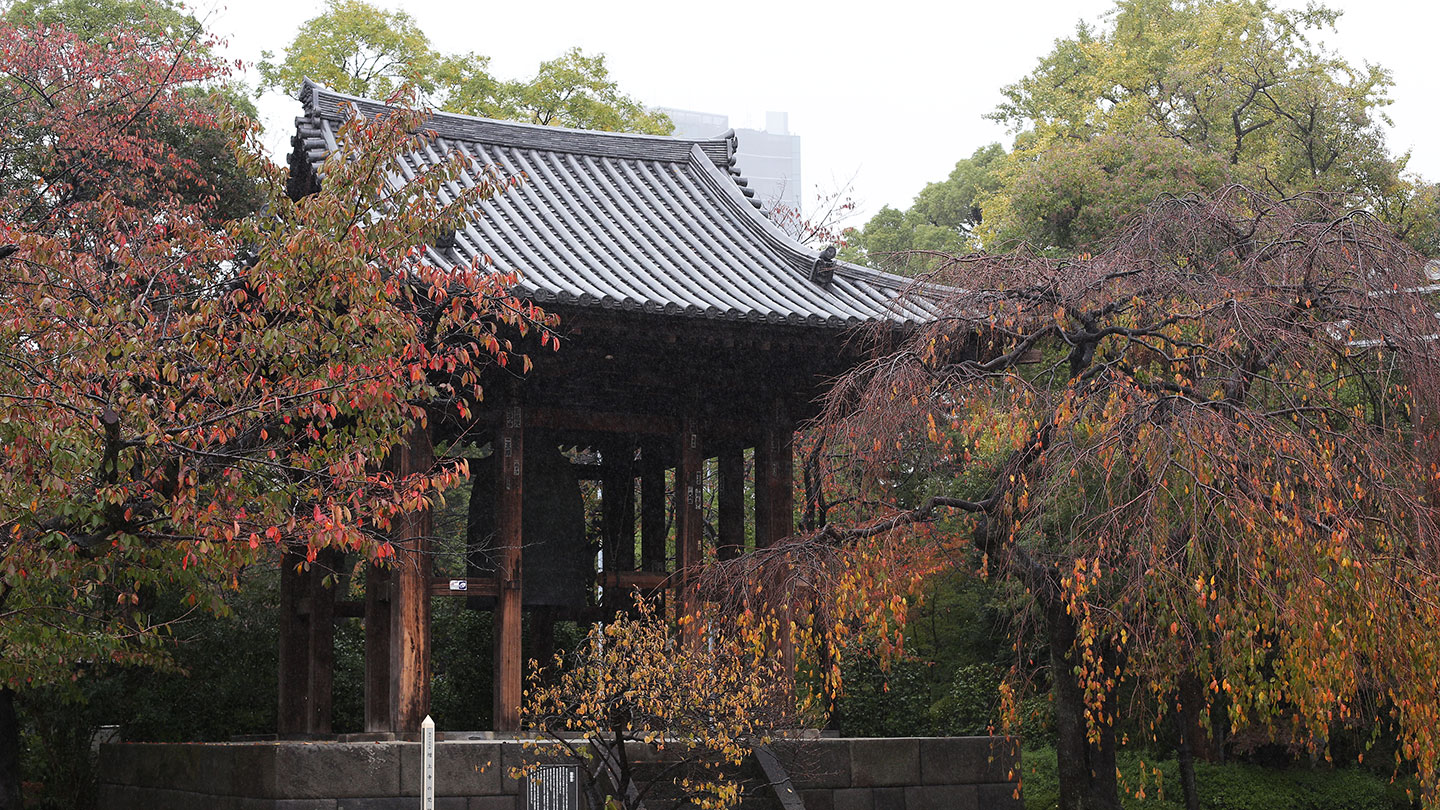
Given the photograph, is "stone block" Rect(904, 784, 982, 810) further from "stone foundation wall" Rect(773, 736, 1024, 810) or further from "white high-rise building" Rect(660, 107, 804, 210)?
"white high-rise building" Rect(660, 107, 804, 210)

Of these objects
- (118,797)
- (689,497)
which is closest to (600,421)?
(689,497)

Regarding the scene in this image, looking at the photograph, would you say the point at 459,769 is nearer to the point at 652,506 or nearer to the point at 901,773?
the point at 901,773

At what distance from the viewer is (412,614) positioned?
8758 millimetres

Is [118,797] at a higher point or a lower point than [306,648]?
lower

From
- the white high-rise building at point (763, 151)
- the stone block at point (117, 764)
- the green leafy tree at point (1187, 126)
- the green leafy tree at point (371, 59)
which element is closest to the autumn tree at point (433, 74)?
the green leafy tree at point (371, 59)

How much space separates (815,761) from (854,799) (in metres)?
0.41

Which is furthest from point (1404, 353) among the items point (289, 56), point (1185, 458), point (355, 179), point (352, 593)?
point (289, 56)

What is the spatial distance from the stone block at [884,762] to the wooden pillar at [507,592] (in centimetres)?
245

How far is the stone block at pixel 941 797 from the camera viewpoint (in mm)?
9336

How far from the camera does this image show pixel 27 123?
47.2 feet

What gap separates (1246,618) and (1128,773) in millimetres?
11444

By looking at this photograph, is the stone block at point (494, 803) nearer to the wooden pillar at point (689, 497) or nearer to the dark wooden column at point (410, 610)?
the dark wooden column at point (410, 610)

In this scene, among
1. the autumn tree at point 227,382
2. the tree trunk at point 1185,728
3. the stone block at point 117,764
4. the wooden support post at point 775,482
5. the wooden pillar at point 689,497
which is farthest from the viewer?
the tree trunk at point 1185,728

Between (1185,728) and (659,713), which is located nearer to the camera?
(659,713)
